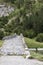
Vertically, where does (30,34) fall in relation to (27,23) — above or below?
below

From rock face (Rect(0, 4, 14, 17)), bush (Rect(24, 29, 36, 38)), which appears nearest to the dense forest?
bush (Rect(24, 29, 36, 38))

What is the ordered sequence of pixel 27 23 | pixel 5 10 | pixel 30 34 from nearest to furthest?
1. pixel 30 34
2. pixel 27 23
3. pixel 5 10

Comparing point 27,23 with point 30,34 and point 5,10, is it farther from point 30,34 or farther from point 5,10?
point 5,10

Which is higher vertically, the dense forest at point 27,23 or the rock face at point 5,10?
the dense forest at point 27,23

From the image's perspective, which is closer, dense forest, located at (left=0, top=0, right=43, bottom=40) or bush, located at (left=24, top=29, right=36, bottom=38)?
bush, located at (left=24, top=29, right=36, bottom=38)

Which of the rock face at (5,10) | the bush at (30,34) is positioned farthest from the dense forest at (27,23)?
the rock face at (5,10)

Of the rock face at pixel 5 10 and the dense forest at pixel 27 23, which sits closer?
the dense forest at pixel 27 23

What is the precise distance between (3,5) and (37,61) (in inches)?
2398

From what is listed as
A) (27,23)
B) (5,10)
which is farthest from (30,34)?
(5,10)

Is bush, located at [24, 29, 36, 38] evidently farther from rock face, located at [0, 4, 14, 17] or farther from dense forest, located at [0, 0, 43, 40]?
rock face, located at [0, 4, 14, 17]

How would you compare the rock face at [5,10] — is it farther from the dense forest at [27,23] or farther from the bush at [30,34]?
the bush at [30,34]

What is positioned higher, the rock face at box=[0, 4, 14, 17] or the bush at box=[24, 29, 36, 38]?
the bush at box=[24, 29, 36, 38]

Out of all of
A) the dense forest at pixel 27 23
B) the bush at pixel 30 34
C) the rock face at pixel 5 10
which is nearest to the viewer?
the bush at pixel 30 34

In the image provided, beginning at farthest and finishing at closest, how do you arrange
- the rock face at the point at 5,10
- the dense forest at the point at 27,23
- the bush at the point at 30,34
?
the rock face at the point at 5,10 < the dense forest at the point at 27,23 < the bush at the point at 30,34
